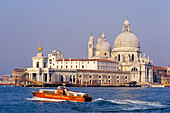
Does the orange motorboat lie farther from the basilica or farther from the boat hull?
the basilica

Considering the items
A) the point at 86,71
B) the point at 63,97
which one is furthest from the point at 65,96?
the point at 86,71

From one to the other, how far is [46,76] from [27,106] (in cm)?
9845

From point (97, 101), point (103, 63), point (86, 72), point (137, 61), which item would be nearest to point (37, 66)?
point (86, 72)

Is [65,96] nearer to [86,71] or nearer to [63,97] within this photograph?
[63,97]

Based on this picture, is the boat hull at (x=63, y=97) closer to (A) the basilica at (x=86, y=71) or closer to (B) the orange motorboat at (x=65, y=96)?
(B) the orange motorboat at (x=65, y=96)

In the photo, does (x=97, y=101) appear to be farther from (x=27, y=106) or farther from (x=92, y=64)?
(x=92, y=64)

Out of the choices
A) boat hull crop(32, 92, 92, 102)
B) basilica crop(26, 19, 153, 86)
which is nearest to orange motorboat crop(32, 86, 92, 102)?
boat hull crop(32, 92, 92, 102)

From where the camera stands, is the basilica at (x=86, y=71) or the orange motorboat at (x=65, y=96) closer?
the orange motorboat at (x=65, y=96)

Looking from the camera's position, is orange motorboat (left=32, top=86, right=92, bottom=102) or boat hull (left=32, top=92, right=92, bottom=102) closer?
boat hull (left=32, top=92, right=92, bottom=102)

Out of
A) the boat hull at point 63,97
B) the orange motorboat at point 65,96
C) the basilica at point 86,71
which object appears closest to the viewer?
the boat hull at point 63,97

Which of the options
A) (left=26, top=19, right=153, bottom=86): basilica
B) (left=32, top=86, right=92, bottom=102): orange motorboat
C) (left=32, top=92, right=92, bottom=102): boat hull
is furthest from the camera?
(left=26, top=19, right=153, bottom=86): basilica

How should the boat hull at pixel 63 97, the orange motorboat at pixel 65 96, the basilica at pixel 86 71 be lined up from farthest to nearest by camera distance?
the basilica at pixel 86 71, the orange motorboat at pixel 65 96, the boat hull at pixel 63 97

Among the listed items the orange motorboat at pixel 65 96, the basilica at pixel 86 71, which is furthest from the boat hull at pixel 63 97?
the basilica at pixel 86 71

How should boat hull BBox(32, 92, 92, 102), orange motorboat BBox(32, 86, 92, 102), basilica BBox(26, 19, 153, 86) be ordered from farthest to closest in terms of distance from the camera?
1. basilica BBox(26, 19, 153, 86)
2. orange motorboat BBox(32, 86, 92, 102)
3. boat hull BBox(32, 92, 92, 102)
